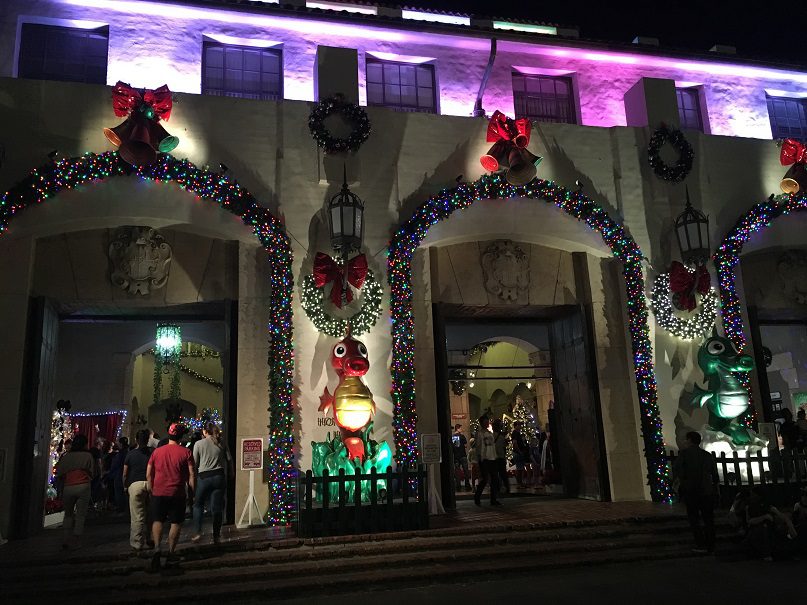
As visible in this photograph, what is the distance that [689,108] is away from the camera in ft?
52.4

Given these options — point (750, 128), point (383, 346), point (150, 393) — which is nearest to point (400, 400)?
point (383, 346)

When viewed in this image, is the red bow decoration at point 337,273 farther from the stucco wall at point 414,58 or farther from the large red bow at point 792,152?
the large red bow at point 792,152

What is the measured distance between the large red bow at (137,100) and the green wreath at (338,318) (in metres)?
3.70

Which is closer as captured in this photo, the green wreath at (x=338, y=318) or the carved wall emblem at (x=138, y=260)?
the green wreath at (x=338, y=318)

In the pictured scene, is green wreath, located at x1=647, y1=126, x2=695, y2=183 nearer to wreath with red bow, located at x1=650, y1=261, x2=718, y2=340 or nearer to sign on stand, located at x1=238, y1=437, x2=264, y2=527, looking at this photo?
wreath with red bow, located at x1=650, y1=261, x2=718, y2=340

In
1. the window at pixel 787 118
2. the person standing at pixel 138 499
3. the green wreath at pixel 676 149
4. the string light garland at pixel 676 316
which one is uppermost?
the window at pixel 787 118

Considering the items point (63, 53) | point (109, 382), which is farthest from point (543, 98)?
point (109, 382)

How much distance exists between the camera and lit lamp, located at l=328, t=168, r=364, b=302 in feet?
37.7

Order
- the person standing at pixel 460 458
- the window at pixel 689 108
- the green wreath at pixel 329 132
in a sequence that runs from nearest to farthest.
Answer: the green wreath at pixel 329 132 < the window at pixel 689 108 < the person standing at pixel 460 458

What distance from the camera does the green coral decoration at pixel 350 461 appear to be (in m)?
10.1

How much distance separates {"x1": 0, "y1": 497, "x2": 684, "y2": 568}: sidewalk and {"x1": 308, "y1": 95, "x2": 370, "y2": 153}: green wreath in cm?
656

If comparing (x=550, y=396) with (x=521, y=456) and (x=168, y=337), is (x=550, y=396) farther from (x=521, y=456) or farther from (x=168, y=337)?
(x=168, y=337)

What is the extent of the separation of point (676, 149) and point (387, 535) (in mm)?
9761

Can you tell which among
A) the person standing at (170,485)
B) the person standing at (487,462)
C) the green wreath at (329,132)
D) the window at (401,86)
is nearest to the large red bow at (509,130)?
the window at (401,86)
